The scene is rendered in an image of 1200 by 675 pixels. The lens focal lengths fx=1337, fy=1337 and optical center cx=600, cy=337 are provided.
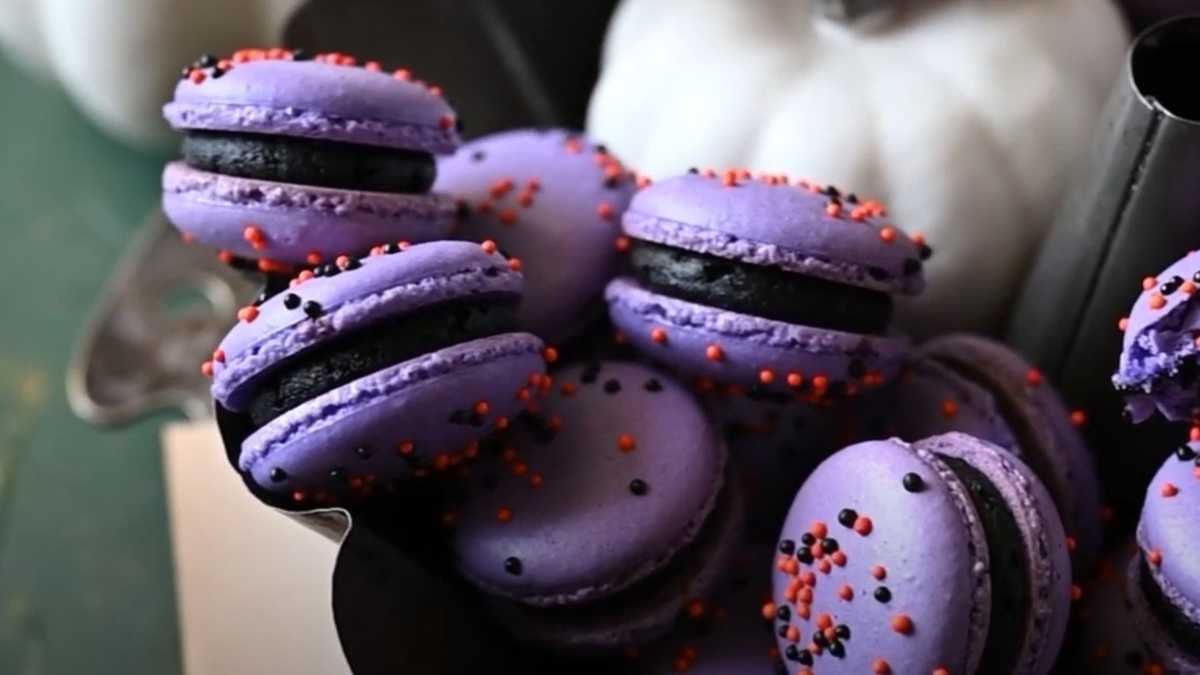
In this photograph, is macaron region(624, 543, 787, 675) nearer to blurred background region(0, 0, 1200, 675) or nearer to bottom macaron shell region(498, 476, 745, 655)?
bottom macaron shell region(498, 476, 745, 655)

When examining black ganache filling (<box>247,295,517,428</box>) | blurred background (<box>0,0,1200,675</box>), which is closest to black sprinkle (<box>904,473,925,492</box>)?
black ganache filling (<box>247,295,517,428</box>)

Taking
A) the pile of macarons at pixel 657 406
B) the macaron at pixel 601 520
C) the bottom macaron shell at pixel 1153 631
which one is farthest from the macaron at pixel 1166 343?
the macaron at pixel 601 520

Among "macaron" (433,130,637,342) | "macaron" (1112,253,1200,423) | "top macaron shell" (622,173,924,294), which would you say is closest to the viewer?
"macaron" (1112,253,1200,423)

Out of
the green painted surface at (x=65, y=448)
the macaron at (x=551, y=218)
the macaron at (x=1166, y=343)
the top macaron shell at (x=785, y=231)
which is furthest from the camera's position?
the green painted surface at (x=65, y=448)

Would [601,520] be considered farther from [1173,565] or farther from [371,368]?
[1173,565]

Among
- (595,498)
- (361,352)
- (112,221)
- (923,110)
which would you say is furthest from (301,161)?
(112,221)

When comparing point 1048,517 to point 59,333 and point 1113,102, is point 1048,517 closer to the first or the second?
point 1113,102

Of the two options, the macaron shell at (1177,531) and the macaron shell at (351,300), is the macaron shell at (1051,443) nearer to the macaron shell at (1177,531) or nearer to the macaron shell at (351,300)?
the macaron shell at (1177,531)

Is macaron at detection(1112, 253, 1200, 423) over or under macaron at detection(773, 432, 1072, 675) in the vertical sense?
over
